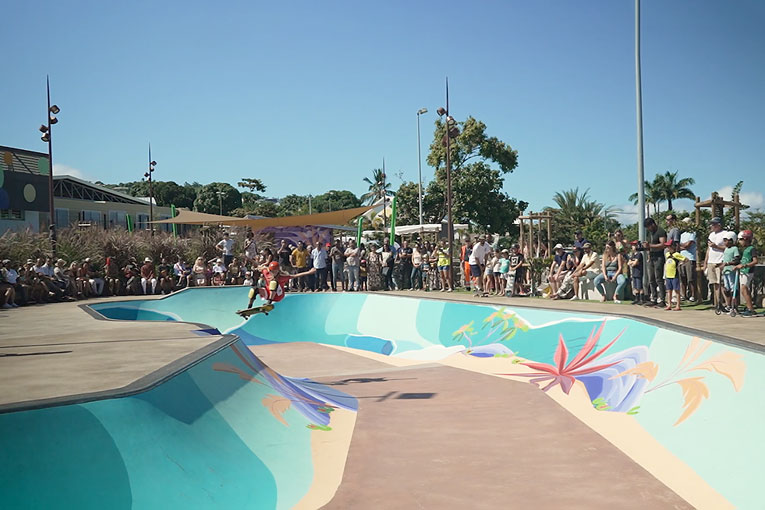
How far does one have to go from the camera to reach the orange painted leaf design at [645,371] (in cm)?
696

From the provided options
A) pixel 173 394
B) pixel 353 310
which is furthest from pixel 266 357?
pixel 173 394

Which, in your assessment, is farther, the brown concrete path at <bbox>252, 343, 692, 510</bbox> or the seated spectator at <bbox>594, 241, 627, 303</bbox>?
the seated spectator at <bbox>594, 241, 627, 303</bbox>

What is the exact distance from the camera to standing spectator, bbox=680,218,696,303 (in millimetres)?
10508

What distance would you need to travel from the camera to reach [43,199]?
3394cm

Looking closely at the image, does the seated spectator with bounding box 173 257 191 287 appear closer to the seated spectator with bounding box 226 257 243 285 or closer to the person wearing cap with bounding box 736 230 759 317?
the seated spectator with bounding box 226 257 243 285

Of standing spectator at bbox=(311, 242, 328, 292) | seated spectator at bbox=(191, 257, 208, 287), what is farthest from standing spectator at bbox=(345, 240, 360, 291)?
seated spectator at bbox=(191, 257, 208, 287)

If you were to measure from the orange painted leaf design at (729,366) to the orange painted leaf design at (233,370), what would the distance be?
4.72m

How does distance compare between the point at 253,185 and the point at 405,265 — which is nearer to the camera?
the point at 405,265

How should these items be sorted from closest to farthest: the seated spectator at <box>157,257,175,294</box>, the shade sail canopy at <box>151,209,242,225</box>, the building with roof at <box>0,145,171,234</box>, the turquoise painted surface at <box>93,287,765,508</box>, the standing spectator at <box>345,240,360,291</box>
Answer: the turquoise painted surface at <box>93,287,765,508</box>
the standing spectator at <box>345,240,360,291</box>
the seated spectator at <box>157,257,175,294</box>
the shade sail canopy at <box>151,209,242,225</box>
the building with roof at <box>0,145,171,234</box>

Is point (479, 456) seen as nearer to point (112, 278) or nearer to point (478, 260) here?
point (478, 260)

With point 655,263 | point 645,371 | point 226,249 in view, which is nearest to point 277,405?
point 645,371

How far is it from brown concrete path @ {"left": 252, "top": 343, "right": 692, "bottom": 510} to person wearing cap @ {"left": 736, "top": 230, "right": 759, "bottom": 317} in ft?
12.4

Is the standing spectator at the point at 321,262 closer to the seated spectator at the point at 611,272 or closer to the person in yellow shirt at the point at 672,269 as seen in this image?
the seated spectator at the point at 611,272

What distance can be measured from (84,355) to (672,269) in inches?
374
